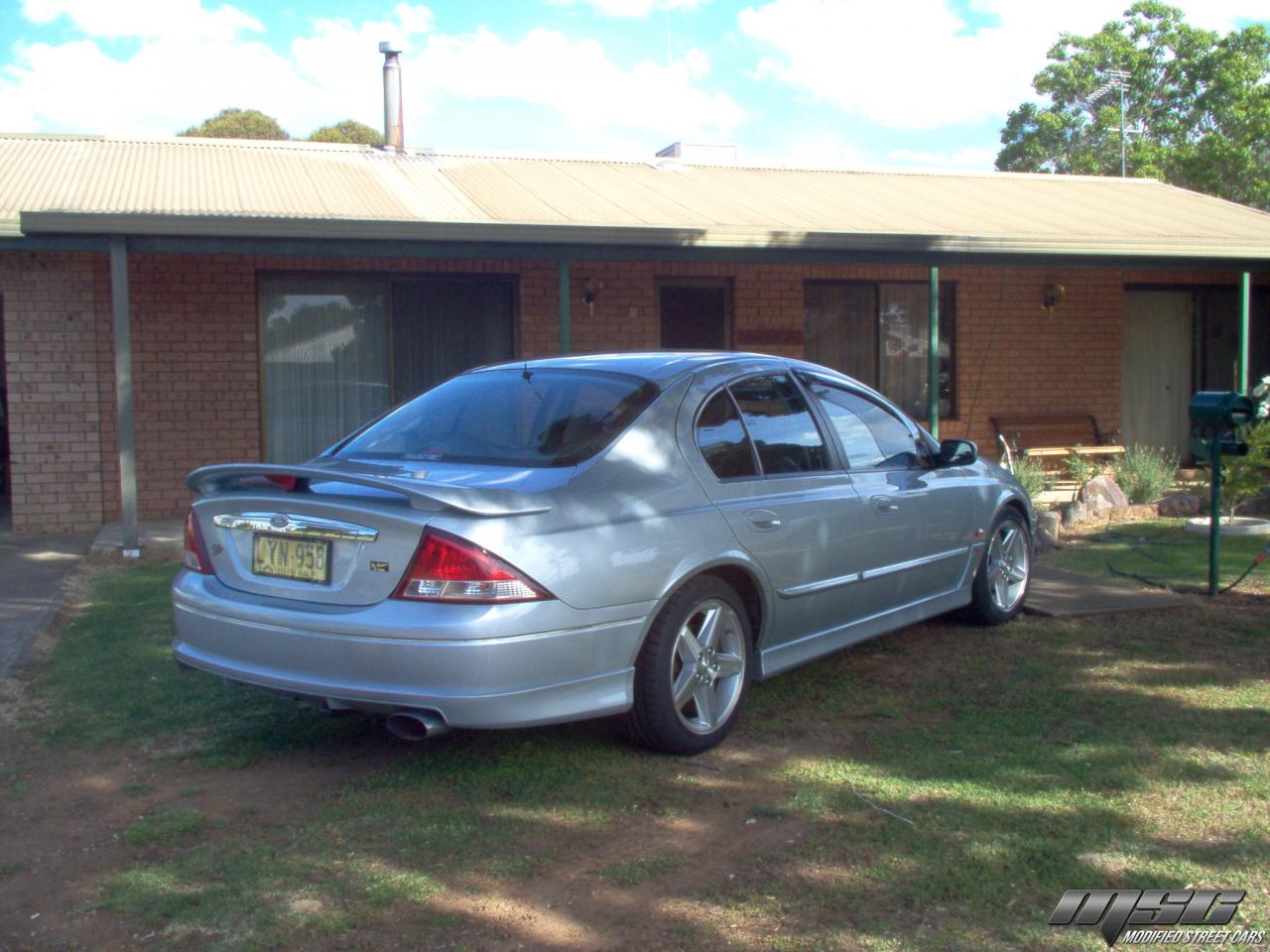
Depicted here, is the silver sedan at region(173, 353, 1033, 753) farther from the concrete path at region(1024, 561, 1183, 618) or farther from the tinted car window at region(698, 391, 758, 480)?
the concrete path at region(1024, 561, 1183, 618)

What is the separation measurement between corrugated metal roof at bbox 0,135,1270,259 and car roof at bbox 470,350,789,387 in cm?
465

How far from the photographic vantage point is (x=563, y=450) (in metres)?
4.59

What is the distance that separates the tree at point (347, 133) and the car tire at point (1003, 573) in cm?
3950

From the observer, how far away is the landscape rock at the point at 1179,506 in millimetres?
11195

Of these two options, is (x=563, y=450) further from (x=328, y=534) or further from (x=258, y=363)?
(x=258, y=363)

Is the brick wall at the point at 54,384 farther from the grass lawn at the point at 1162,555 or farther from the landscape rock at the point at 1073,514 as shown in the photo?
the landscape rock at the point at 1073,514

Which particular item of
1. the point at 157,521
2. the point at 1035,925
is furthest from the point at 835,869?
the point at 157,521

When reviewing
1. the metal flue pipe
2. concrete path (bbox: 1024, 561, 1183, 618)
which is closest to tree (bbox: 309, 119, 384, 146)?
the metal flue pipe

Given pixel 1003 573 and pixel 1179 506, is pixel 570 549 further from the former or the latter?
pixel 1179 506

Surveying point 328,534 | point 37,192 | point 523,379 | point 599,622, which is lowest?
point 599,622

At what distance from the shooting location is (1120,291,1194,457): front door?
15117 mm

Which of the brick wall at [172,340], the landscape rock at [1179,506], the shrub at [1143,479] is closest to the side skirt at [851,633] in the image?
→ the landscape rock at [1179,506]

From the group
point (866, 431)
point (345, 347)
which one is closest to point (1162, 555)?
point (866, 431)

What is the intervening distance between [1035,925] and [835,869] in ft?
1.88
